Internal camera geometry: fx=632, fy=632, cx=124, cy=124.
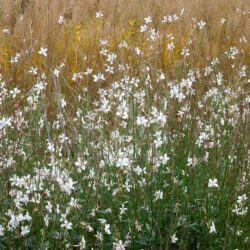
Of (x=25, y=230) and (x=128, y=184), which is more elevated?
(x=128, y=184)

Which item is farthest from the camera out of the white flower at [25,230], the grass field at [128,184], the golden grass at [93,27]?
the golden grass at [93,27]

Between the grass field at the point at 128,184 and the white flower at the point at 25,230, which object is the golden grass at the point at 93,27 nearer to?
the grass field at the point at 128,184

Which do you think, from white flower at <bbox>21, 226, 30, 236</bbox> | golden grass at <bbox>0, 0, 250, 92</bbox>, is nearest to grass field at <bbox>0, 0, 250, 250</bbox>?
white flower at <bbox>21, 226, 30, 236</bbox>

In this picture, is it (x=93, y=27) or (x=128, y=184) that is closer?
(x=128, y=184)

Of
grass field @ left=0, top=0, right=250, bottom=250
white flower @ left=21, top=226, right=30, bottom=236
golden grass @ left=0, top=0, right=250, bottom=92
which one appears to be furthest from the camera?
golden grass @ left=0, top=0, right=250, bottom=92

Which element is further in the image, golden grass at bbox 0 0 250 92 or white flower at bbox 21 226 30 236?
golden grass at bbox 0 0 250 92

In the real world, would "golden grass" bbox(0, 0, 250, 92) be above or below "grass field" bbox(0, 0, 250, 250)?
above

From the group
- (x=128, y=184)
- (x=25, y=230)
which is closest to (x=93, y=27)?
(x=128, y=184)

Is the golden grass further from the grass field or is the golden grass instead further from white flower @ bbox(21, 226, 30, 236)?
white flower @ bbox(21, 226, 30, 236)

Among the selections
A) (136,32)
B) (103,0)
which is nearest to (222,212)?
(136,32)

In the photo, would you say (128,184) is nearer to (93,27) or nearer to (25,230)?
(25,230)

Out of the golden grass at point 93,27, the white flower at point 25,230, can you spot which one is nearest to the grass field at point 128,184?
the white flower at point 25,230


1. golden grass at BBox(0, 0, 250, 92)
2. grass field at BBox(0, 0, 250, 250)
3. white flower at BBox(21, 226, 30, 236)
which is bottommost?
white flower at BBox(21, 226, 30, 236)

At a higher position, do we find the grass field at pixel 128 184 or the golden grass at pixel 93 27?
the golden grass at pixel 93 27
